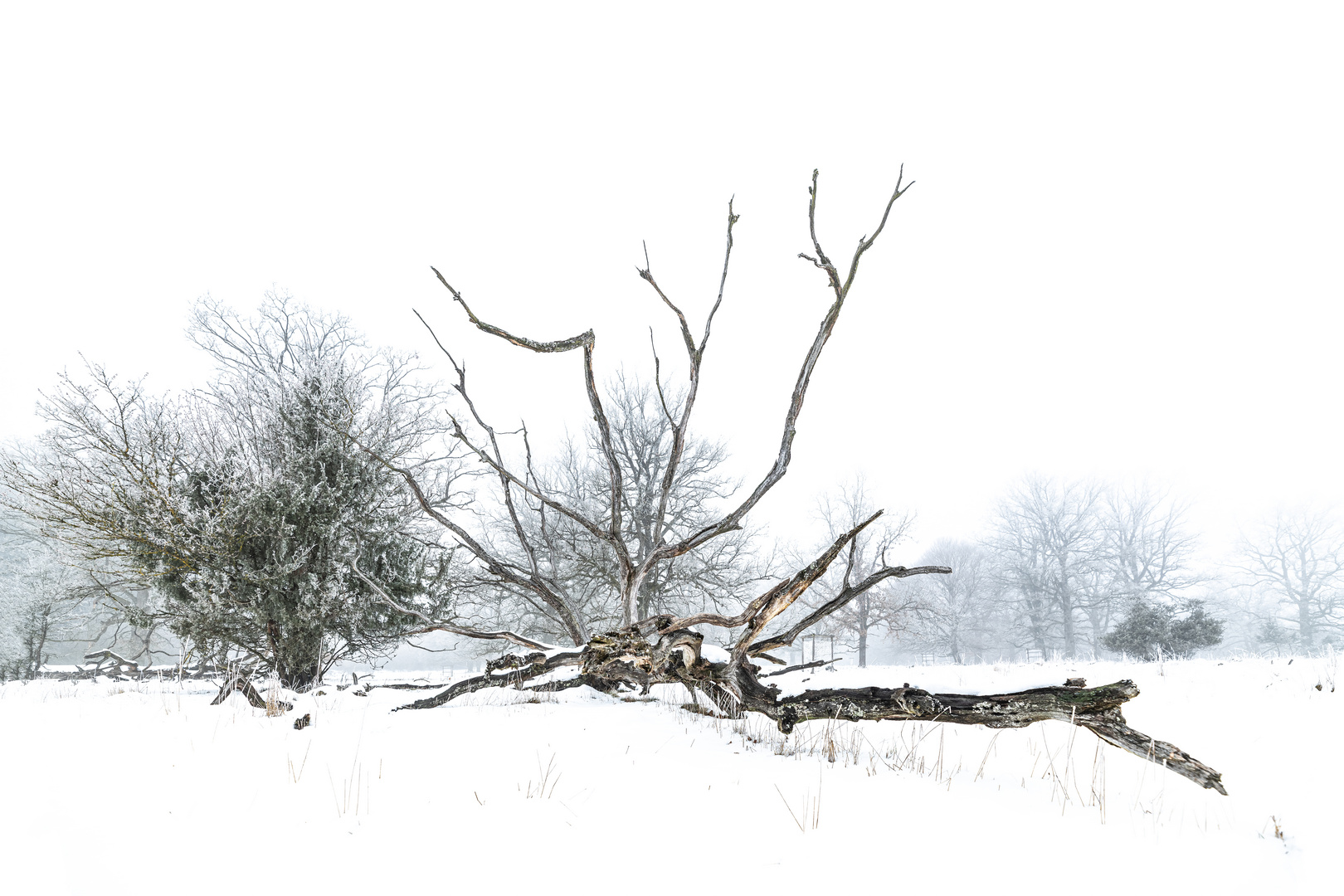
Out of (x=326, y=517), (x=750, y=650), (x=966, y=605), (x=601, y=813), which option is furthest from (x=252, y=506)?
(x=966, y=605)

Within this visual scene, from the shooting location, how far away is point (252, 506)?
22.5 feet

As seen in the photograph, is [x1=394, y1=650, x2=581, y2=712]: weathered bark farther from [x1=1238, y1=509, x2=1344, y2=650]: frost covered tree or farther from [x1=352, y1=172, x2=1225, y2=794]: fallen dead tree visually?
[x1=1238, y1=509, x2=1344, y2=650]: frost covered tree

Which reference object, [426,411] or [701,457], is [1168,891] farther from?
[701,457]

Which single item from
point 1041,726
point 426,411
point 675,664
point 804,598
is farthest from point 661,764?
point 804,598

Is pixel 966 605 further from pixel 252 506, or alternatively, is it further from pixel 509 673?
pixel 252 506

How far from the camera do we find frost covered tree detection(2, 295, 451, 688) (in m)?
6.73

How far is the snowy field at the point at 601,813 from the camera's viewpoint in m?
1.44

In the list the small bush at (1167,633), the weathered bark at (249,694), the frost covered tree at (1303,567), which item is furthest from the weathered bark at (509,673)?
the frost covered tree at (1303,567)

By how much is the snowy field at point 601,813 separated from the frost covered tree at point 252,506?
432cm

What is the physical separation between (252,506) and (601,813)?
7.18 metres

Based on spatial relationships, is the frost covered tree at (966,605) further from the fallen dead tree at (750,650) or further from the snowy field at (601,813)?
the snowy field at (601,813)

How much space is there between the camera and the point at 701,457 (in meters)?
14.7

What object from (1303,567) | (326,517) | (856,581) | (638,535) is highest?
(1303,567)

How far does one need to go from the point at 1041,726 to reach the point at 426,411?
8.55 metres
